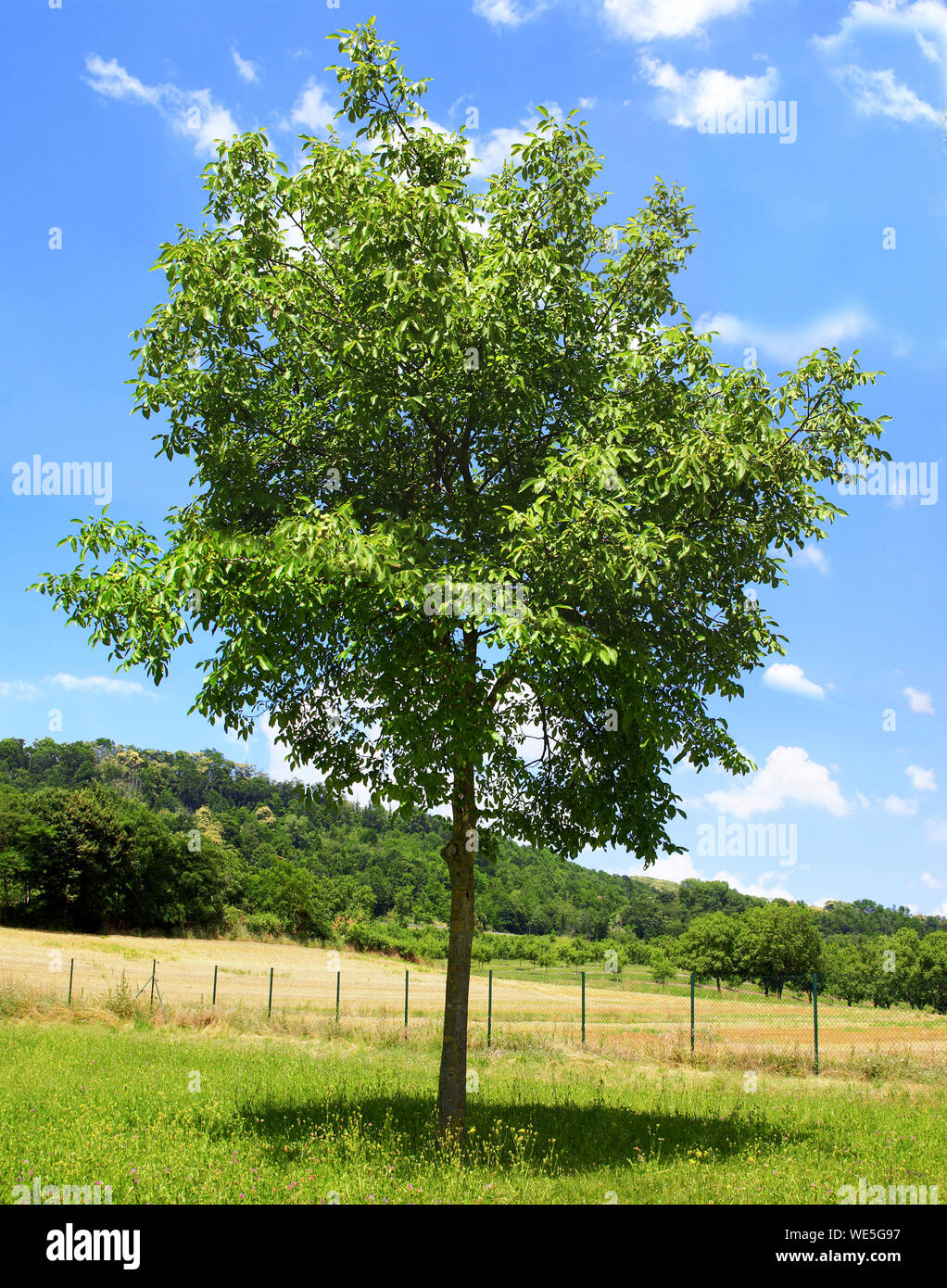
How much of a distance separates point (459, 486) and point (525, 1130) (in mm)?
8486

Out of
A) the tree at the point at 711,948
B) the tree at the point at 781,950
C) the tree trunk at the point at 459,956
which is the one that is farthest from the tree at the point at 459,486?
the tree at the point at 711,948

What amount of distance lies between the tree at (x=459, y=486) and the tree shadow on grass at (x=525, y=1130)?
856 mm

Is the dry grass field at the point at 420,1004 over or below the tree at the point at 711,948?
over

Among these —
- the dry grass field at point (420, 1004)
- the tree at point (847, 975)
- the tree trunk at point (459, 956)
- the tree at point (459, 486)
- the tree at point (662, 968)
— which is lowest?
the tree at point (662, 968)

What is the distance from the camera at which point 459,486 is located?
10.8 metres

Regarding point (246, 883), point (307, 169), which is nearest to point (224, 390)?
point (307, 169)

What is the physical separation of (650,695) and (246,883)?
78184 mm

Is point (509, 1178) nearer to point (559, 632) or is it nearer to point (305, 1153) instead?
point (305, 1153)

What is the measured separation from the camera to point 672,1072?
19.1 m

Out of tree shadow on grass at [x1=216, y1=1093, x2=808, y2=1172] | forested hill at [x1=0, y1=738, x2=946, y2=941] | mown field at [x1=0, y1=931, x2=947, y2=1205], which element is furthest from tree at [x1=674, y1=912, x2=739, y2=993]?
tree shadow on grass at [x1=216, y1=1093, x2=808, y2=1172]

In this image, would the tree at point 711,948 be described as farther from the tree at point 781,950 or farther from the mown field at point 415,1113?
the mown field at point 415,1113

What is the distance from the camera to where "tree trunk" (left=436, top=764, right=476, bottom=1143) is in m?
10.3

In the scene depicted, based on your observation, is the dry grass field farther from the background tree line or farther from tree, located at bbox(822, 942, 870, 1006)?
tree, located at bbox(822, 942, 870, 1006)

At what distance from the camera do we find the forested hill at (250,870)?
6169cm
